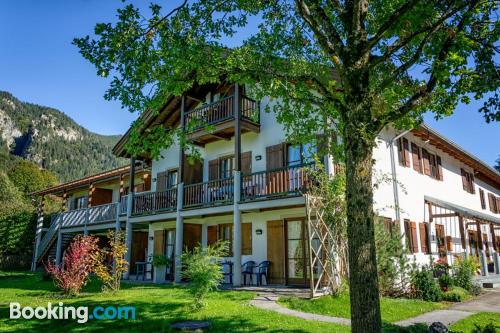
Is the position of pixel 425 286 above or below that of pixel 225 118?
below

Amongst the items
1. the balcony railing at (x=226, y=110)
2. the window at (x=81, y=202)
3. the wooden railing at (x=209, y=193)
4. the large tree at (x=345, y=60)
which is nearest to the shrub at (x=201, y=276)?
the large tree at (x=345, y=60)

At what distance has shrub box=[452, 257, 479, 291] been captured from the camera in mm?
12695

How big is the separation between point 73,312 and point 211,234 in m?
8.39

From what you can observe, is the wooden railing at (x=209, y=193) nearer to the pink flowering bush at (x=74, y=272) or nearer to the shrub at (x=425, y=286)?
the pink flowering bush at (x=74, y=272)

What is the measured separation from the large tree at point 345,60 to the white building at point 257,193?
2.71 meters

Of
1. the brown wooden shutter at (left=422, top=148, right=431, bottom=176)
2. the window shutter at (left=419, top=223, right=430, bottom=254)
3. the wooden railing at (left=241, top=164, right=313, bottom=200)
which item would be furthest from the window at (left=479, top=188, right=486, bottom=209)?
the wooden railing at (left=241, top=164, right=313, bottom=200)

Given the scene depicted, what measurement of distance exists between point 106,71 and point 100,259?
29.1 feet

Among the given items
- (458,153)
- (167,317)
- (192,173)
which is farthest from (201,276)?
(458,153)

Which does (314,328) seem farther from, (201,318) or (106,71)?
(106,71)

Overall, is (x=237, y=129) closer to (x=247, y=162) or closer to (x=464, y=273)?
(x=247, y=162)

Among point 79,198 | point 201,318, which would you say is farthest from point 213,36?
point 79,198

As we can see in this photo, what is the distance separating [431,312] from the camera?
9.31 m

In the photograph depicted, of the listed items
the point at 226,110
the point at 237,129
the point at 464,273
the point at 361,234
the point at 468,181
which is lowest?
the point at 464,273

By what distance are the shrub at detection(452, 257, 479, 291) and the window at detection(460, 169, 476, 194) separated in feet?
32.2
